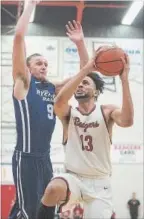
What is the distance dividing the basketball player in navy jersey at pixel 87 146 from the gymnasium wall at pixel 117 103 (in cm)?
768

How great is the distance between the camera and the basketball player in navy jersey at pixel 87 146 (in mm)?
4020

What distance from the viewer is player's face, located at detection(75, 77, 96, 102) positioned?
445cm

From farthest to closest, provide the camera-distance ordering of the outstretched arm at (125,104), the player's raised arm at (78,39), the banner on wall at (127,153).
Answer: the banner on wall at (127,153), the player's raised arm at (78,39), the outstretched arm at (125,104)

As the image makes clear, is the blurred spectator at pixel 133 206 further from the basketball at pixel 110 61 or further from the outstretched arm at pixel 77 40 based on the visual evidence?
the basketball at pixel 110 61

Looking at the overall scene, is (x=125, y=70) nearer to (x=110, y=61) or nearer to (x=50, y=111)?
(x=110, y=61)

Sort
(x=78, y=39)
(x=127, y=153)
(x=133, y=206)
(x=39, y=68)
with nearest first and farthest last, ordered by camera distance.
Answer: (x=39, y=68) → (x=78, y=39) → (x=133, y=206) → (x=127, y=153)

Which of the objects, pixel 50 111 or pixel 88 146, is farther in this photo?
pixel 50 111

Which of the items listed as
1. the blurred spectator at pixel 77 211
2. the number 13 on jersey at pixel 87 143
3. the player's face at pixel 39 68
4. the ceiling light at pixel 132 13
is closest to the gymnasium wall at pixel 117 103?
the ceiling light at pixel 132 13

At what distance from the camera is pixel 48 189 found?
3.91 metres

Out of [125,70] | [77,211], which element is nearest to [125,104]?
[125,70]

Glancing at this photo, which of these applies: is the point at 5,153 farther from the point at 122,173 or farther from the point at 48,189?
the point at 48,189

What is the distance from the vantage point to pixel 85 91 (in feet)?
14.7

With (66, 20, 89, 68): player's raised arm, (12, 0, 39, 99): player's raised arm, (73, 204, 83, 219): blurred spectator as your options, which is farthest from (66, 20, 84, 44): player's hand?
(73, 204, 83, 219): blurred spectator

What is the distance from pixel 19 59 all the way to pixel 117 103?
843cm
